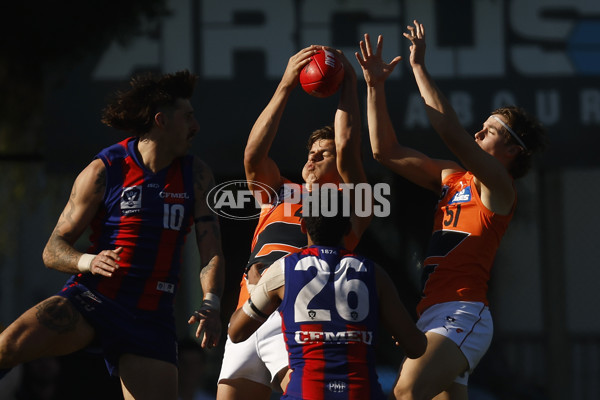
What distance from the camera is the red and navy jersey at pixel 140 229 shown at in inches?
175

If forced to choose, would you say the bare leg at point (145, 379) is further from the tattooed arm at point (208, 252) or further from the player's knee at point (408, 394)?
the player's knee at point (408, 394)

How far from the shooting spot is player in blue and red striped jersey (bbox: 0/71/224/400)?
428 cm

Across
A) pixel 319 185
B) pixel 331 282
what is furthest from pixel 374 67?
pixel 331 282

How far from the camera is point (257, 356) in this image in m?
4.67

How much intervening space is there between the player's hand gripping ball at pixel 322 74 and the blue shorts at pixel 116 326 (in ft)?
5.08

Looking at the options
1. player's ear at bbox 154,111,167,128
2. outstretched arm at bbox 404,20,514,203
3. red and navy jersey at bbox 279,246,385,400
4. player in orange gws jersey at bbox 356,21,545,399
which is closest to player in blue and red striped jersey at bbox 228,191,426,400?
red and navy jersey at bbox 279,246,385,400

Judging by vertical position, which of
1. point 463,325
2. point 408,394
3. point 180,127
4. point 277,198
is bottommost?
point 408,394

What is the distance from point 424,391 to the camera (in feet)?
13.8

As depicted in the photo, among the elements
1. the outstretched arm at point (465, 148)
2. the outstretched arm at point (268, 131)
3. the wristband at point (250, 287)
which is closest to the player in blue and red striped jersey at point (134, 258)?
the wristband at point (250, 287)

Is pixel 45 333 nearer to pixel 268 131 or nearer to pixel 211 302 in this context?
pixel 211 302

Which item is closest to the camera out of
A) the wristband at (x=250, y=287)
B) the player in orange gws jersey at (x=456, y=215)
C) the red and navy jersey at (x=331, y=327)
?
the red and navy jersey at (x=331, y=327)

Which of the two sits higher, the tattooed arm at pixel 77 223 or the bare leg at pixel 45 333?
the tattooed arm at pixel 77 223

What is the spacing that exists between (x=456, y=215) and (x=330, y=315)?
4.47ft

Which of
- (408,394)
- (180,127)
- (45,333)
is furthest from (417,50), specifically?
(45,333)
